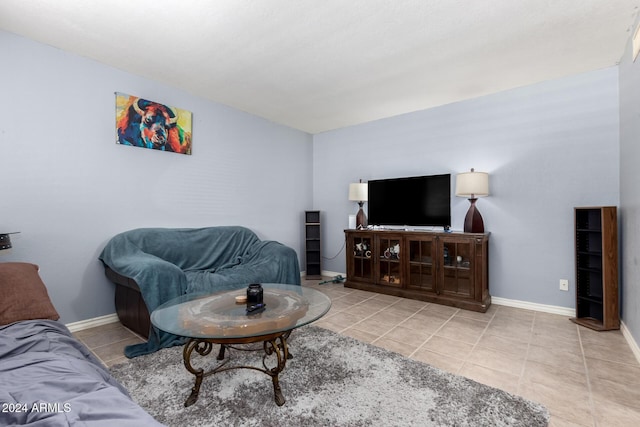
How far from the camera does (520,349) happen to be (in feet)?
7.70

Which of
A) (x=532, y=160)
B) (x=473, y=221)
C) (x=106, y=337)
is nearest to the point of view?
(x=106, y=337)

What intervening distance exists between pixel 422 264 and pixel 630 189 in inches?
76.7

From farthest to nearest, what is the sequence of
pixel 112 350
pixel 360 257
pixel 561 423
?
pixel 360 257
pixel 112 350
pixel 561 423

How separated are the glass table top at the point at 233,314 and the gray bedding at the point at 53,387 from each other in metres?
0.40

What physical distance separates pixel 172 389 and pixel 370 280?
283cm

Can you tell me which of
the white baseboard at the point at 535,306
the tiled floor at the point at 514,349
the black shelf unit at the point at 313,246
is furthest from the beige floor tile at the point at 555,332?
the black shelf unit at the point at 313,246

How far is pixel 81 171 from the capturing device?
2.79 m

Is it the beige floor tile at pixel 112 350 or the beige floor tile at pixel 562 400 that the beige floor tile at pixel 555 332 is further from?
the beige floor tile at pixel 112 350

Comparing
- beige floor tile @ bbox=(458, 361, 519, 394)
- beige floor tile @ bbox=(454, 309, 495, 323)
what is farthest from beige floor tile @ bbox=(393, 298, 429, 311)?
beige floor tile @ bbox=(458, 361, 519, 394)

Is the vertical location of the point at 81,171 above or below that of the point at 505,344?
above

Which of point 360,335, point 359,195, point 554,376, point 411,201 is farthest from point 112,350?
point 411,201

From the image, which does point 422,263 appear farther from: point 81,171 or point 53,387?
point 81,171

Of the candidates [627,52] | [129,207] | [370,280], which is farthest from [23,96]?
[627,52]

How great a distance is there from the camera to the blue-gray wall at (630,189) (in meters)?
2.23
